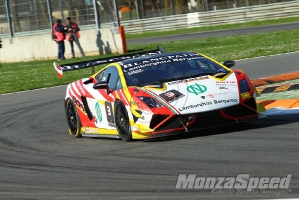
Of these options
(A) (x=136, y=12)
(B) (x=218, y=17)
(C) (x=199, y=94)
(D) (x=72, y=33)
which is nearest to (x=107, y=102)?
(C) (x=199, y=94)

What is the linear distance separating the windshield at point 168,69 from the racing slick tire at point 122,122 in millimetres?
395

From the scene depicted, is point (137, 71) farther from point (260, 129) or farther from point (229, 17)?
point (229, 17)

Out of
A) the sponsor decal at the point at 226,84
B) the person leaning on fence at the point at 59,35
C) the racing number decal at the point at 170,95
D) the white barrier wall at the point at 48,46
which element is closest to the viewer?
the racing number decal at the point at 170,95

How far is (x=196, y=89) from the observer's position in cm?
952

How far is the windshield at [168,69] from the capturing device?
33.1 ft

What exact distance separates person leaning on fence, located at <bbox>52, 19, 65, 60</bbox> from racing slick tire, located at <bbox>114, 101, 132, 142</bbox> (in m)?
21.6

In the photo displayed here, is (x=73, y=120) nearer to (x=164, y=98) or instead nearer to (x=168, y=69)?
(x=168, y=69)

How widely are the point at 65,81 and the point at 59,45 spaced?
10286 millimetres

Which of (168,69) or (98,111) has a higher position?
(168,69)

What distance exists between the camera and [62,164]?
8617mm

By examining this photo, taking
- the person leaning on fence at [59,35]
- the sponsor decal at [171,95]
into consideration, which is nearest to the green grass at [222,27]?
the person leaning on fence at [59,35]

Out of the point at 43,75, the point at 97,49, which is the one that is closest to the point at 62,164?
the point at 43,75

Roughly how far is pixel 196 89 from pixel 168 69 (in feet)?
2.96

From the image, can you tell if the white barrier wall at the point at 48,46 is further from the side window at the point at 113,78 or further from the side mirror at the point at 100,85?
the side mirror at the point at 100,85
